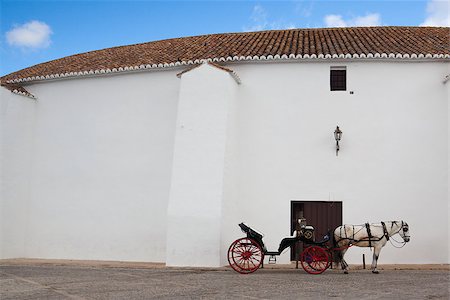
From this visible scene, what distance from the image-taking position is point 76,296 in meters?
7.93

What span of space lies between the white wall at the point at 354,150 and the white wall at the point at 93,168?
84.0 inches

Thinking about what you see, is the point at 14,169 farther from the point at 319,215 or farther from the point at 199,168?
the point at 319,215

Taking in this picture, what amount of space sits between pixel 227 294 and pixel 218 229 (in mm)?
3692

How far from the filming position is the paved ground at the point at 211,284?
8016 millimetres

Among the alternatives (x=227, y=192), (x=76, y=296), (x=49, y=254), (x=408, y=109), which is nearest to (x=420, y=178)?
(x=408, y=109)

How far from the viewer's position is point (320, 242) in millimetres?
10703

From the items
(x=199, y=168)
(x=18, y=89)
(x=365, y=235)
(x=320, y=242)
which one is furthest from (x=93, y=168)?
(x=365, y=235)

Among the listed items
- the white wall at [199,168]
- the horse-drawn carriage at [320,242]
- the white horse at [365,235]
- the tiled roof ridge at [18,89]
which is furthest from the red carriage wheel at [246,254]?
the tiled roof ridge at [18,89]

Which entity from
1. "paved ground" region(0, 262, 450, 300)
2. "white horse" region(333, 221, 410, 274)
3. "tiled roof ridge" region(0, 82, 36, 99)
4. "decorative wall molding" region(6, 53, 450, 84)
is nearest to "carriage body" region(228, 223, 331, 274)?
"paved ground" region(0, 262, 450, 300)

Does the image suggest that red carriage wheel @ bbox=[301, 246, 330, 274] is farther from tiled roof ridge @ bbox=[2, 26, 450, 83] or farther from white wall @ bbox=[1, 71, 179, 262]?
tiled roof ridge @ bbox=[2, 26, 450, 83]

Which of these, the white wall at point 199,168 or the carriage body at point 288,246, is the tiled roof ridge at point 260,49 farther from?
the carriage body at point 288,246

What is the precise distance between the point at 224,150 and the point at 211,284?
387 centimetres

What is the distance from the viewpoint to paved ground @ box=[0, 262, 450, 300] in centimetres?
802

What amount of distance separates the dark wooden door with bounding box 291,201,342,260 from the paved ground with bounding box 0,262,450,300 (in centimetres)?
143
